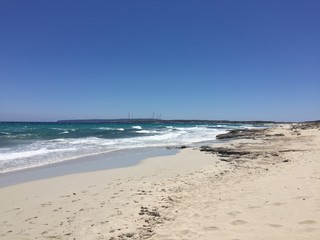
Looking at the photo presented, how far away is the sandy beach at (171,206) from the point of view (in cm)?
515

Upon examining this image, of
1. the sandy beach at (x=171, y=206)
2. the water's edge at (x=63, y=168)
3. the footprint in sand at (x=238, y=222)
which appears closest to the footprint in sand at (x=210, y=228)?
the sandy beach at (x=171, y=206)

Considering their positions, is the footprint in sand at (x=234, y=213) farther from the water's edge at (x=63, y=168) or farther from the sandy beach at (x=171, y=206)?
the water's edge at (x=63, y=168)

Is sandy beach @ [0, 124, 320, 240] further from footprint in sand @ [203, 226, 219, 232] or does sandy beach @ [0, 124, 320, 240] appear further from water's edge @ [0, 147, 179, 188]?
water's edge @ [0, 147, 179, 188]

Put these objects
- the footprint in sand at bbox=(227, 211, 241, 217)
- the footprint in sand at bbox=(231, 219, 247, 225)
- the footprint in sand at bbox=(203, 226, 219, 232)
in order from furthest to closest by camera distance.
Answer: the footprint in sand at bbox=(227, 211, 241, 217) → the footprint in sand at bbox=(231, 219, 247, 225) → the footprint in sand at bbox=(203, 226, 219, 232)

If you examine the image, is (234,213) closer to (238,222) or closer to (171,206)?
(238,222)

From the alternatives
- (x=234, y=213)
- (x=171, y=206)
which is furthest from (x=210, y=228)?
(x=171, y=206)

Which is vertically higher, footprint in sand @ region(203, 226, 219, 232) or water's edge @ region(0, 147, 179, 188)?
footprint in sand @ region(203, 226, 219, 232)

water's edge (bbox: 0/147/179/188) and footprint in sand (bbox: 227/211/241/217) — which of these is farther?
water's edge (bbox: 0/147/179/188)

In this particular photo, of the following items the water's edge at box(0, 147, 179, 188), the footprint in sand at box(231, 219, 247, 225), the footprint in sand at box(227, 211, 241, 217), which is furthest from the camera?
the water's edge at box(0, 147, 179, 188)

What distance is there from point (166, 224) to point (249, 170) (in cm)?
594

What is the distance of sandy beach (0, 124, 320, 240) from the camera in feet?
16.9

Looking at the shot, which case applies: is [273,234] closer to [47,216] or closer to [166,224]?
[166,224]

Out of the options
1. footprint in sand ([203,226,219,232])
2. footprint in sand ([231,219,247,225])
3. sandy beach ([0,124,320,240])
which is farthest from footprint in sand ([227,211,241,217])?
footprint in sand ([203,226,219,232])

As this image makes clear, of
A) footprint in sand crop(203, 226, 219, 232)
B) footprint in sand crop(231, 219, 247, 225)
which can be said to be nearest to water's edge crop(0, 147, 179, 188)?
footprint in sand crop(203, 226, 219, 232)
